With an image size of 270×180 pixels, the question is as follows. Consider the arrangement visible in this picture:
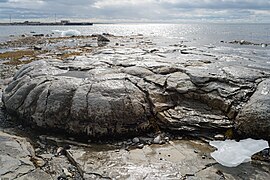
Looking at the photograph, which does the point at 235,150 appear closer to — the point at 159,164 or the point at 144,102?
the point at 159,164

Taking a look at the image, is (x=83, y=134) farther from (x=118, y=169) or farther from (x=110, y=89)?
(x=118, y=169)

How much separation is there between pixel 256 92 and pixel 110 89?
4197 millimetres

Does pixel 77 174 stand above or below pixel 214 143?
below

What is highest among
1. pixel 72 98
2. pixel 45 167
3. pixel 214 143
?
pixel 72 98

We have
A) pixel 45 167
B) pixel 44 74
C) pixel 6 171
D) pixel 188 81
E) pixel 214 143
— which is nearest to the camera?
pixel 6 171

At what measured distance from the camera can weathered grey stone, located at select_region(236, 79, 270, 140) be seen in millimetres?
7367

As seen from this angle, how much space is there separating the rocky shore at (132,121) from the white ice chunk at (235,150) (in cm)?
18

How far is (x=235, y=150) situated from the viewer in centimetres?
672

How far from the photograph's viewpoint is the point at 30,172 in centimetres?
614

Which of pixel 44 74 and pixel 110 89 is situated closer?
pixel 110 89

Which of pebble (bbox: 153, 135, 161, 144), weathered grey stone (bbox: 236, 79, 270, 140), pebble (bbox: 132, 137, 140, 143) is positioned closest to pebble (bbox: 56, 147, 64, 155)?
pebble (bbox: 132, 137, 140, 143)

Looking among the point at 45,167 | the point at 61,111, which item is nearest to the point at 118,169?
the point at 45,167

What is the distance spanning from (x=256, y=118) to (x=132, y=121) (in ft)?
10.8

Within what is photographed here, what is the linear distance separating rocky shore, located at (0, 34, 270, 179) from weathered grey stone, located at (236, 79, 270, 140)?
0.9 inches
